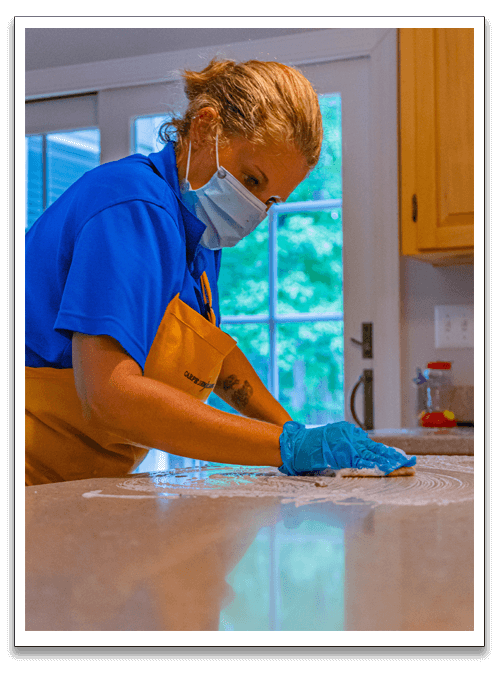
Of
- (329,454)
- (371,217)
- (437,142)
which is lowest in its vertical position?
(329,454)

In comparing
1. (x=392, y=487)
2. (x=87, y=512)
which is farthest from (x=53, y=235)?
(x=392, y=487)

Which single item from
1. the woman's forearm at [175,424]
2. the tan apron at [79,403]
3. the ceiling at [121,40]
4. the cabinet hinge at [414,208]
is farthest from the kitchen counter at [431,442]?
the ceiling at [121,40]

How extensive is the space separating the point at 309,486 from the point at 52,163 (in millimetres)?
2280

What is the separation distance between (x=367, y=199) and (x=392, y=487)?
1.65 m

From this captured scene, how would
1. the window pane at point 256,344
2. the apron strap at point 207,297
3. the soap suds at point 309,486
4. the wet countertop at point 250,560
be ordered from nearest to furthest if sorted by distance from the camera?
the wet countertop at point 250,560, the soap suds at point 309,486, the apron strap at point 207,297, the window pane at point 256,344

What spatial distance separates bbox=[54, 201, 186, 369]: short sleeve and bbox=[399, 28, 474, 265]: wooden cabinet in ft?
4.08

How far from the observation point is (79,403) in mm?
867

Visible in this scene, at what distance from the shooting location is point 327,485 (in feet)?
2.31

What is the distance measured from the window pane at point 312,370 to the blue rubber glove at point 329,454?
1.42 meters

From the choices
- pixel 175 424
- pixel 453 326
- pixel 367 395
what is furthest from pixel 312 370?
pixel 175 424

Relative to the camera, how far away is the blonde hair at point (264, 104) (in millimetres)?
883

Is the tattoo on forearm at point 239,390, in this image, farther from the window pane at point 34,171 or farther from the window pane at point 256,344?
the window pane at point 34,171

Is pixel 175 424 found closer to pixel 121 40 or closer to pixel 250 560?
pixel 250 560

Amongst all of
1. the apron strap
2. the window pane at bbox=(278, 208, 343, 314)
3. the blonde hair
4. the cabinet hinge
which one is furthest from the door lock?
the blonde hair
